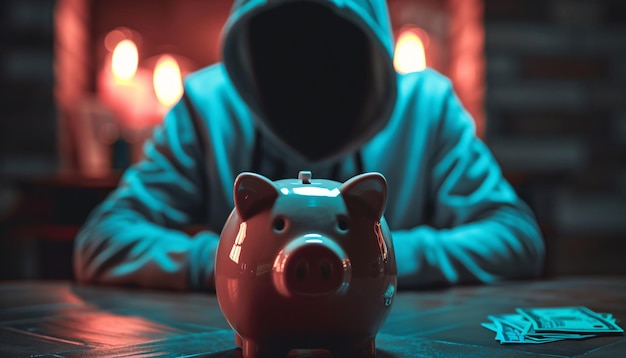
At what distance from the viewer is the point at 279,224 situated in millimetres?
543

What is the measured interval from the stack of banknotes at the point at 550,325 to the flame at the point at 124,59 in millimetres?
2289

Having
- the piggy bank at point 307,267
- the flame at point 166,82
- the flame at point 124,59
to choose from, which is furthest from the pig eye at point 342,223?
the flame at point 124,59

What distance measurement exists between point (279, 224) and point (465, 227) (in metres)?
0.78

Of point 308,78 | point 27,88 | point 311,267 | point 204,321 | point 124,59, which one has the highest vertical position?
point 124,59

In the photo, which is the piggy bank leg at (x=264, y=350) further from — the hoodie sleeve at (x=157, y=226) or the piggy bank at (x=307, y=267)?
the hoodie sleeve at (x=157, y=226)

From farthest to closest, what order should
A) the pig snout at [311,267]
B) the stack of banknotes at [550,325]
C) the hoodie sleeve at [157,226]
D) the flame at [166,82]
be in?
the flame at [166,82], the hoodie sleeve at [157,226], the stack of banknotes at [550,325], the pig snout at [311,267]

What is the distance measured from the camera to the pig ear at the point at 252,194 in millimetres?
555

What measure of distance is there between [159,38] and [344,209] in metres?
3.09

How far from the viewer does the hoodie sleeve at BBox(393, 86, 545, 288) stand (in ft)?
3.62

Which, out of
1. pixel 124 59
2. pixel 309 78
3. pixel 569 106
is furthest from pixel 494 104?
pixel 309 78

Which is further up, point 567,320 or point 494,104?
point 494,104

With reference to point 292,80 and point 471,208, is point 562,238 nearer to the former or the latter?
point 471,208

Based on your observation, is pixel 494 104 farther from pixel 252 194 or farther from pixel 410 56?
pixel 252 194

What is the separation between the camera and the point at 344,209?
0.55 metres
